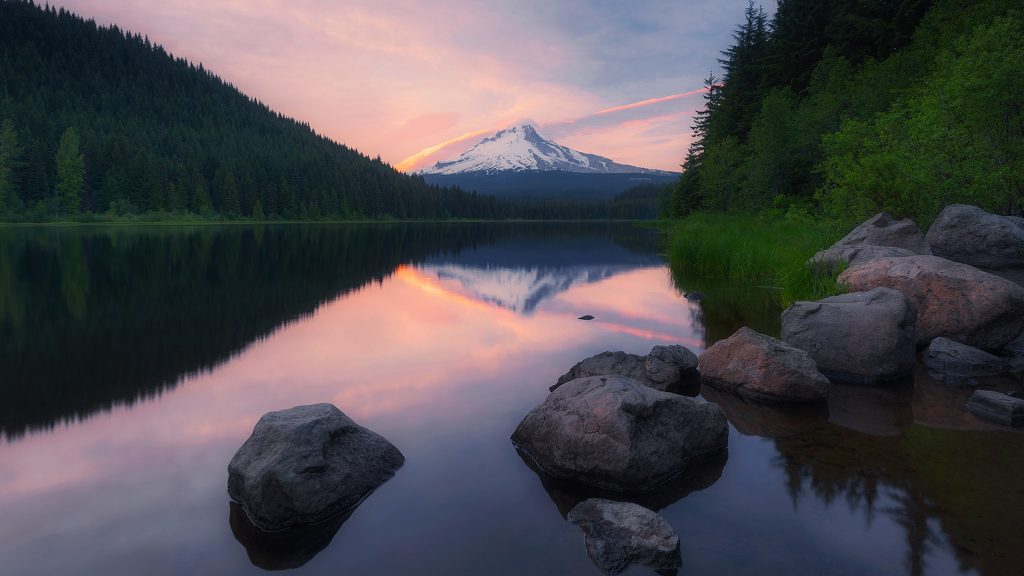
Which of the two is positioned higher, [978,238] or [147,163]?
[147,163]

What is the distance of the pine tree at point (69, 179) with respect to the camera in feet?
315

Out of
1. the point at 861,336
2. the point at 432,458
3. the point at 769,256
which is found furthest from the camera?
the point at 769,256

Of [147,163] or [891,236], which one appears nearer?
[891,236]

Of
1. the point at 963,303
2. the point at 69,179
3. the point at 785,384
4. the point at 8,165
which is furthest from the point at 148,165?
the point at 963,303

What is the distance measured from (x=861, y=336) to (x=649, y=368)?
400 cm

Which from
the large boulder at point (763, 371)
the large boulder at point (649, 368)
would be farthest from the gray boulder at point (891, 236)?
the large boulder at point (649, 368)

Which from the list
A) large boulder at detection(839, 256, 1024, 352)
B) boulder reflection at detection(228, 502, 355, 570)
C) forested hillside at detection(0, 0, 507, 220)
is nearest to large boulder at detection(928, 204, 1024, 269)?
large boulder at detection(839, 256, 1024, 352)

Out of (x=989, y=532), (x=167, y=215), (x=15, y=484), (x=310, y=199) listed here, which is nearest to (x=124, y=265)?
(x=15, y=484)

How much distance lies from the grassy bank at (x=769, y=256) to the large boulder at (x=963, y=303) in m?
2.06

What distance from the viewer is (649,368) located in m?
9.83

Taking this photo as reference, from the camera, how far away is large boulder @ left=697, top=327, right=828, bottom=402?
8.90m

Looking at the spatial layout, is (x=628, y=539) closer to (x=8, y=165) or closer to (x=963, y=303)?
(x=963, y=303)

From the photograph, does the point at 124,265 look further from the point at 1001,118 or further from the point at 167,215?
the point at 167,215

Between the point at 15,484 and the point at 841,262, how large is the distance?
17.7 metres
